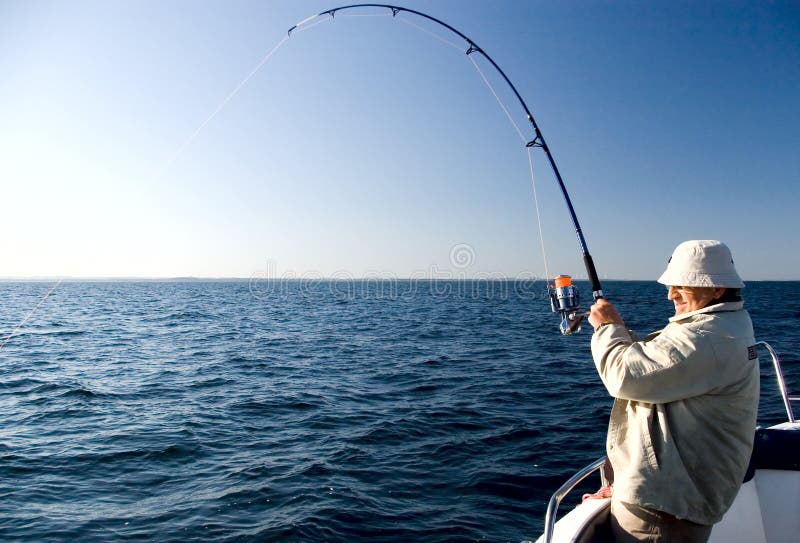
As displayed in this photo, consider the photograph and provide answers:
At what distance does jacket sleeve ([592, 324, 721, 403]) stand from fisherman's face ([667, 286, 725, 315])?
162mm

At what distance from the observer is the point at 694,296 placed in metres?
2.21

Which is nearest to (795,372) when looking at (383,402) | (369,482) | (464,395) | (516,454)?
(464,395)

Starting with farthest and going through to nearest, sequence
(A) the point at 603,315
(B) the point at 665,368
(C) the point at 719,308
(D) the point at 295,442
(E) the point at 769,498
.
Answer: (D) the point at 295,442, (E) the point at 769,498, (A) the point at 603,315, (C) the point at 719,308, (B) the point at 665,368

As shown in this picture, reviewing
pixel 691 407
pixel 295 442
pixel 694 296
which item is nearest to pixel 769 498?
pixel 691 407

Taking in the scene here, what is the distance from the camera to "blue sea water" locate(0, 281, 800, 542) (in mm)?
5199

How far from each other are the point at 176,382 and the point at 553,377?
8877 mm

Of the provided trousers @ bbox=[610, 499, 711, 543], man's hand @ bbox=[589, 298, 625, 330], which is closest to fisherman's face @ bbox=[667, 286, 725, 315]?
man's hand @ bbox=[589, 298, 625, 330]

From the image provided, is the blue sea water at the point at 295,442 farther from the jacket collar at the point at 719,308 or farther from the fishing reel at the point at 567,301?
the jacket collar at the point at 719,308

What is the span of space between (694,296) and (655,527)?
1068 mm

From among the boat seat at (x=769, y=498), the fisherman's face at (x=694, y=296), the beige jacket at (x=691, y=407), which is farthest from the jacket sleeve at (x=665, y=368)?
the boat seat at (x=769, y=498)

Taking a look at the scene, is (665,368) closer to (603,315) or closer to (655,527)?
(603,315)

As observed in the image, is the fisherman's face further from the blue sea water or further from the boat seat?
the blue sea water

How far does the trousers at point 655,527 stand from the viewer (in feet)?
7.30

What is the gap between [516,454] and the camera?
693cm
